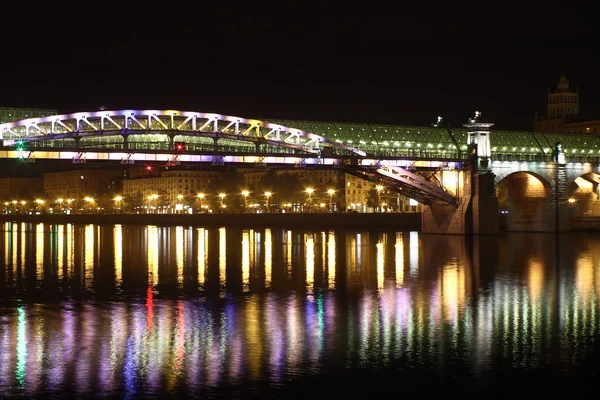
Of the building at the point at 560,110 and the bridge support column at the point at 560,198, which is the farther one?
the building at the point at 560,110

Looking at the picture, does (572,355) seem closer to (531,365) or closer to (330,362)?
(531,365)

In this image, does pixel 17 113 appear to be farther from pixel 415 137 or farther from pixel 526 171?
pixel 526 171

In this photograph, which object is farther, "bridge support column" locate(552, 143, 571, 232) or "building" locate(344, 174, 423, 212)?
"building" locate(344, 174, 423, 212)

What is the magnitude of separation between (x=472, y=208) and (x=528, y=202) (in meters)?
11.8

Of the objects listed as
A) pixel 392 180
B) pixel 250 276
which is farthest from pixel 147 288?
pixel 392 180

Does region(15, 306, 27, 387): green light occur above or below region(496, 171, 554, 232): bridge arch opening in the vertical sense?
below

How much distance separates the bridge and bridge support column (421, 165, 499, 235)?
88mm

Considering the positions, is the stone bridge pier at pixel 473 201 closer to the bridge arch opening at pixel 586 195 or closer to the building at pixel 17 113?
the bridge arch opening at pixel 586 195

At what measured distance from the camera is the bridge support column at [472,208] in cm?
8281

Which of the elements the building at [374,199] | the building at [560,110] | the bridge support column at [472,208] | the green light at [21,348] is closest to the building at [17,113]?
the bridge support column at [472,208]

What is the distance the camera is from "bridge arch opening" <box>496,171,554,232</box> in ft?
297

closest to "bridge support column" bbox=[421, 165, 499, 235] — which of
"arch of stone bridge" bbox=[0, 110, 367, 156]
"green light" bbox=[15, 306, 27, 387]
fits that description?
"arch of stone bridge" bbox=[0, 110, 367, 156]

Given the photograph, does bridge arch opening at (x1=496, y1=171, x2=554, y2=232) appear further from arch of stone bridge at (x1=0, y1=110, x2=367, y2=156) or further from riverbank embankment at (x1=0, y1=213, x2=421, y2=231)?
arch of stone bridge at (x1=0, y1=110, x2=367, y2=156)

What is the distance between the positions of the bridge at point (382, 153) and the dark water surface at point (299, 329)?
22.7 meters
